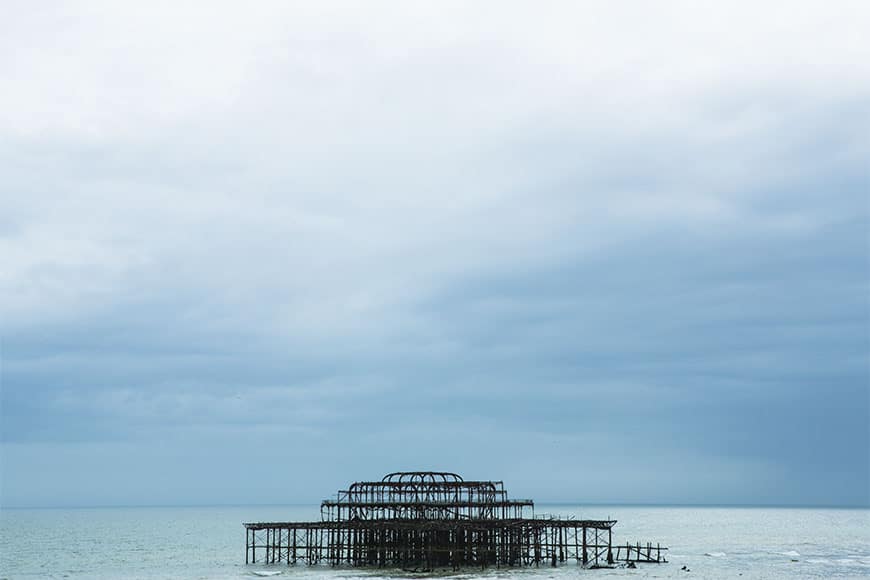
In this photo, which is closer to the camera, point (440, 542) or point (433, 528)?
point (433, 528)

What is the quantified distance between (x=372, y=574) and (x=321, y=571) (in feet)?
21.4

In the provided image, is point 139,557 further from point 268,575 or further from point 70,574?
point 268,575

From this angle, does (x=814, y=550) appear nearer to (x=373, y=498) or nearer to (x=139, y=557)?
(x=373, y=498)

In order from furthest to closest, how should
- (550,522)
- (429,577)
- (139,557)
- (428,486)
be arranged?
(139,557), (428,486), (550,522), (429,577)

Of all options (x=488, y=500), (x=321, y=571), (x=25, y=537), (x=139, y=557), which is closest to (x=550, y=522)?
(x=488, y=500)

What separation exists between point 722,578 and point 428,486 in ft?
83.7

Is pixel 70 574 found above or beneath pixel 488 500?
beneath

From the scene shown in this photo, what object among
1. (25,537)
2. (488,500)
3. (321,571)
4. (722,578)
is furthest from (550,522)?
(25,537)

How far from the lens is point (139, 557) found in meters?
104

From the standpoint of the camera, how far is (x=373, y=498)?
83875 millimetres

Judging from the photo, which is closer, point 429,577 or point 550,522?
point 429,577

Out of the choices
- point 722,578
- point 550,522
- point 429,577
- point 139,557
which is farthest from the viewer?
point 139,557

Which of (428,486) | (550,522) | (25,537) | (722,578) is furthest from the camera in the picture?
(25,537)

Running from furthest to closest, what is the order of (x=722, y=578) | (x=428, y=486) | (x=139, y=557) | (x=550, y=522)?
(x=139, y=557)
(x=428, y=486)
(x=550, y=522)
(x=722, y=578)
